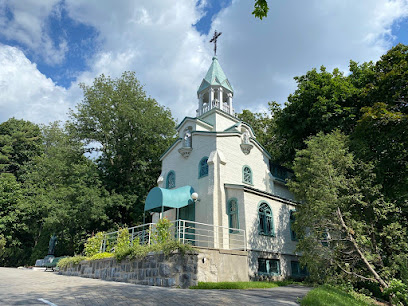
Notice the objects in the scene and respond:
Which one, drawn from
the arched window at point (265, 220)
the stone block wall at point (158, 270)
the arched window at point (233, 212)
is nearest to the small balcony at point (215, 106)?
the arched window at point (233, 212)

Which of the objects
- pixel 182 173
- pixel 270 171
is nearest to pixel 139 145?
pixel 182 173

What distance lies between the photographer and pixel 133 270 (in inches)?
464

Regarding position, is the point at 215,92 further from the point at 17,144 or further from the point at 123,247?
the point at 17,144

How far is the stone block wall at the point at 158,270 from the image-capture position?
10383mm

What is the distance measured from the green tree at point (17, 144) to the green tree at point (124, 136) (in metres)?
16.5

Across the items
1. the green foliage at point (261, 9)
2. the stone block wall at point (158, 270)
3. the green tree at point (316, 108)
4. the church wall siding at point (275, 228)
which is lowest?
the stone block wall at point (158, 270)

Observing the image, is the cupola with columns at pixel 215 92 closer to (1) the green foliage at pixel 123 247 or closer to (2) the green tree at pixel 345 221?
(2) the green tree at pixel 345 221

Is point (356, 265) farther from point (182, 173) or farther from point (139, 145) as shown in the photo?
point (139, 145)

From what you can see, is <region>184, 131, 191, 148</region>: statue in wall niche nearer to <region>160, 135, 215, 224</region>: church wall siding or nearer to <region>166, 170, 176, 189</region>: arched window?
<region>160, 135, 215, 224</region>: church wall siding

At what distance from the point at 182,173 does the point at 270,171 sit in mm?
6106

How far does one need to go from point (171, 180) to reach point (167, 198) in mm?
4477

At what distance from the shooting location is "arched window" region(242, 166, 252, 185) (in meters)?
17.9

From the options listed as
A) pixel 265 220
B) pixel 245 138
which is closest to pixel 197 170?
pixel 245 138

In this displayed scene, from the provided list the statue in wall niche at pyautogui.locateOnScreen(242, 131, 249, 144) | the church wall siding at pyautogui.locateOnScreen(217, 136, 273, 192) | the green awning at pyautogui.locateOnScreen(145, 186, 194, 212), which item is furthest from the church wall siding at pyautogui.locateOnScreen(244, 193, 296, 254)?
the statue in wall niche at pyautogui.locateOnScreen(242, 131, 249, 144)
